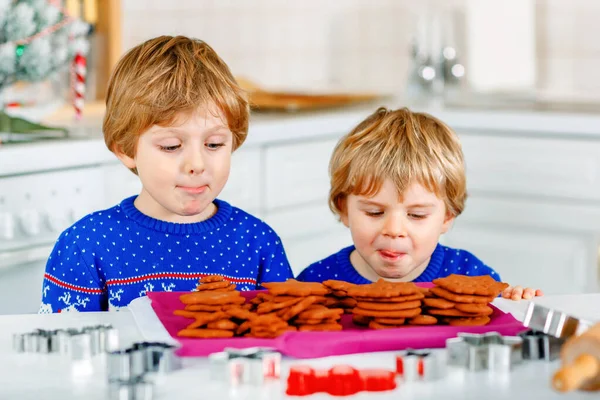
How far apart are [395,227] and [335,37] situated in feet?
7.80

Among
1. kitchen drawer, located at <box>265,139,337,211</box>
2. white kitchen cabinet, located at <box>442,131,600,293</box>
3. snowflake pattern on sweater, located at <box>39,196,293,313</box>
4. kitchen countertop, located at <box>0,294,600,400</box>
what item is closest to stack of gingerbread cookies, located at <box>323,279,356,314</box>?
kitchen countertop, located at <box>0,294,600,400</box>

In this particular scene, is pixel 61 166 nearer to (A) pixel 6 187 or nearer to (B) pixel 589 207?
(A) pixel 6 187

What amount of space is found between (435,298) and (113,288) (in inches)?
28.6

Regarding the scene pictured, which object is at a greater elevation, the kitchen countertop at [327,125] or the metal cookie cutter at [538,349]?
the kitchen countertop at [327,125]

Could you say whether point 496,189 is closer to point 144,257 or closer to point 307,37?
point 307,37

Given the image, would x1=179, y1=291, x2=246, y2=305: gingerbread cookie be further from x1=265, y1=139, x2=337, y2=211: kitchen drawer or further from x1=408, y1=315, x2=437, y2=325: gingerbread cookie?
x1=265, y1=139, x2=337, y2=211: kitchen drawer

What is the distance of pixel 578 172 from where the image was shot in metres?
2.95

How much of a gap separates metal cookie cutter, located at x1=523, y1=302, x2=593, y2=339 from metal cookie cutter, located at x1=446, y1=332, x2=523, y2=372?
0.22ft

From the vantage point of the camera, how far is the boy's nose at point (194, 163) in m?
1.60

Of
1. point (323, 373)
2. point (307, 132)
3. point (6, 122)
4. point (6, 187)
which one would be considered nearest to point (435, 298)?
point (323, 373)

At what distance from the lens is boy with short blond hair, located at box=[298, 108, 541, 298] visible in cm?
165

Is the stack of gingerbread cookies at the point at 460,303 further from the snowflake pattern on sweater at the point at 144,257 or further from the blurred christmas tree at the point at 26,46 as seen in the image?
the blurred christmas tree at the point at 26,46

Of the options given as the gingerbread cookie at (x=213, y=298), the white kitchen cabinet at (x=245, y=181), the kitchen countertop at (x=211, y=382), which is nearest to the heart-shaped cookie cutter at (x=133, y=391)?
the kitchen countertop at (x=211, y=382)

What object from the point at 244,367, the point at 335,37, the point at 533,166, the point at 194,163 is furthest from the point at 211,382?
the point at 335,37
